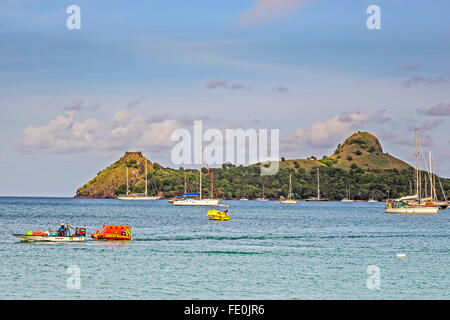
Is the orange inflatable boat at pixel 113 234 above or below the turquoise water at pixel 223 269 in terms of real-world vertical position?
above

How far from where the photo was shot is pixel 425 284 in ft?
130

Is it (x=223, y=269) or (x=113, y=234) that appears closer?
(x=223, y=269)

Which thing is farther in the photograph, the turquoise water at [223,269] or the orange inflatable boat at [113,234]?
the orange inflatable boat at [113,234]

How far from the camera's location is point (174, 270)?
44.2m

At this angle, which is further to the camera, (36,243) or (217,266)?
(36,243)

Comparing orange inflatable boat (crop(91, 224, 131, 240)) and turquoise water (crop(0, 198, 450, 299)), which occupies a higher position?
orange inflatable boat (crop(91, 224, 131, 240))

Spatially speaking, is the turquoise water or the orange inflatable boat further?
the orange inflatable boat

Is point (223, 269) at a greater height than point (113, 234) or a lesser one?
lesser
